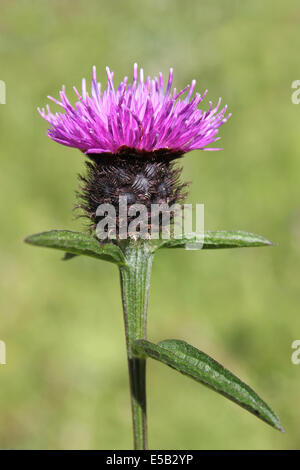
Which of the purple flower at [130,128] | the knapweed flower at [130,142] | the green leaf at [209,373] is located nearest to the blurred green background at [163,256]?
the green leaf at [209,373]

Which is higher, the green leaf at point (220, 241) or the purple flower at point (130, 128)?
the purple flower at point (130, 128)

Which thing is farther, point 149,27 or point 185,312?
point 149,27

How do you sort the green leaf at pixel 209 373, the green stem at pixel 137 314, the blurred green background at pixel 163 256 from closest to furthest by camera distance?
the green leaf at pixel 209 373
the green stem at pixel 137 314
the blurred green background at pixel 163 256

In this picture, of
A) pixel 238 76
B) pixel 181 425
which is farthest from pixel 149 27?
pixel 181 425

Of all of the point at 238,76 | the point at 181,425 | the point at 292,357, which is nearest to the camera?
the point at 181,425

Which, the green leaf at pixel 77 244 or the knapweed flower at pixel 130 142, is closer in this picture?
the green leaf at pixel 77 244

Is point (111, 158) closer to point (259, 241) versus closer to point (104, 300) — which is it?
point (259, 241)

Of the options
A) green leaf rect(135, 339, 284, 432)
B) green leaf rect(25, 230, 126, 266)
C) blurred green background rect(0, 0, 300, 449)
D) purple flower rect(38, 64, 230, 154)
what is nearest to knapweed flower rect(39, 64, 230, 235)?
purple flower rect(38, 64, 230, 154)

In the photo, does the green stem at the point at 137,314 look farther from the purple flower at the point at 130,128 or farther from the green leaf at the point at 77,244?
the purple flower at the point at 130,128
